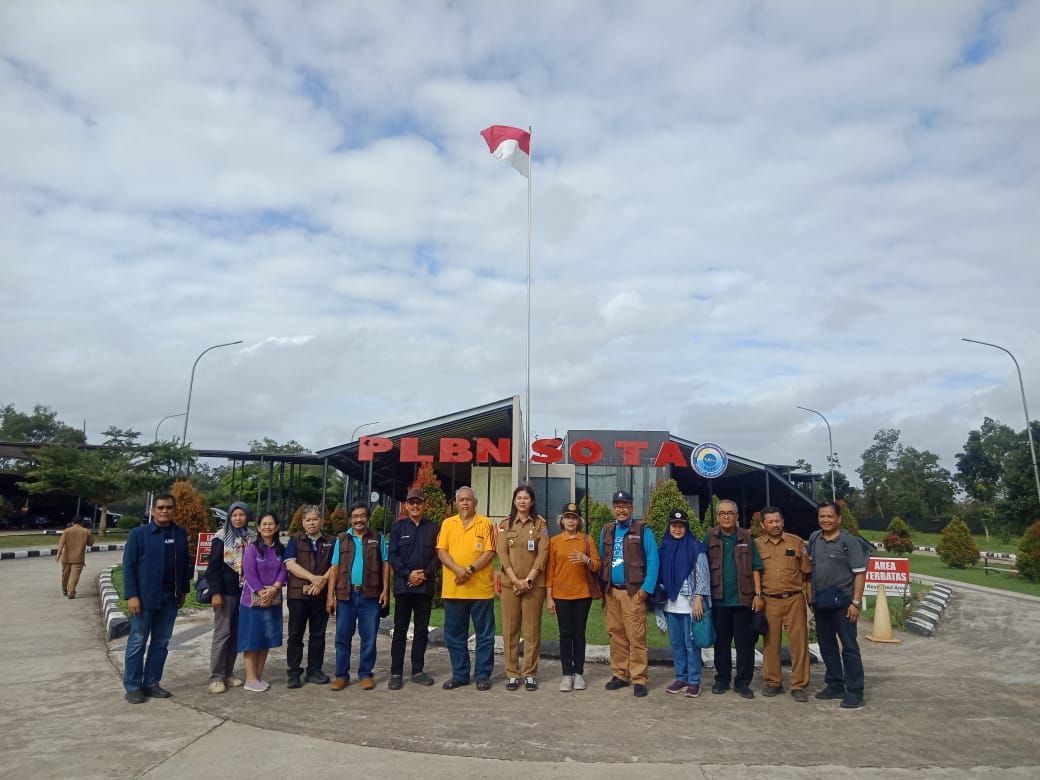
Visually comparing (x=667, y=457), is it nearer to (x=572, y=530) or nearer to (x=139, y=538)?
(x=572, y=530)

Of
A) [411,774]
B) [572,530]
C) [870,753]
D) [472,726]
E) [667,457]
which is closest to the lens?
[411,774]

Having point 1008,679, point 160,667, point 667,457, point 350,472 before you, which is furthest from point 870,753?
point 350,472

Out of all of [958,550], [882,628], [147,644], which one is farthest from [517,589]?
[958,550]

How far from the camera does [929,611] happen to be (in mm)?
12234

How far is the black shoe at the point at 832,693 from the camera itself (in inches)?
236

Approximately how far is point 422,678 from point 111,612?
19.4 ft

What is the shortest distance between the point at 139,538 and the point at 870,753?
230 inches

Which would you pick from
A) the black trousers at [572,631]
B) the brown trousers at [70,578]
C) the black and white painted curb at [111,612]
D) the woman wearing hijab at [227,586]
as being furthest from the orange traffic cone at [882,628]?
the brown trousers at [70,578]

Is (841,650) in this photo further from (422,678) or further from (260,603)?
(260,603)

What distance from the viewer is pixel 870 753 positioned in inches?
182

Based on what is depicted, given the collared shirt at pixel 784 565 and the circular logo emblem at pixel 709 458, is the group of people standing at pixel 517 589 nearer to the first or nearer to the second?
the collared shirt at pixel 784 565

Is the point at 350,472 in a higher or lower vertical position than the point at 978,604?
higher

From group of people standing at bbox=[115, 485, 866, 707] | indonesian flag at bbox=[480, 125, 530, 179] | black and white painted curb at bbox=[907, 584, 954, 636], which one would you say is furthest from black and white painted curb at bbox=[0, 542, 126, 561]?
black and white painted curb at bbox=[907, 584, 954, 636]

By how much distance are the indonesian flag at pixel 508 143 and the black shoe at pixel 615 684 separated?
54.0ft
